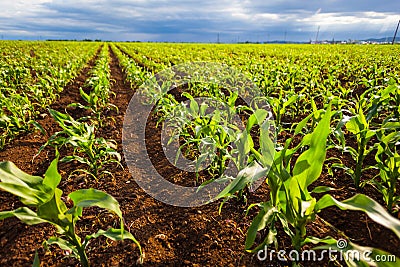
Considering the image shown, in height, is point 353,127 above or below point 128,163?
above

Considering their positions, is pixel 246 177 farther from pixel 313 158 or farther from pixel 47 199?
pixel 47 199

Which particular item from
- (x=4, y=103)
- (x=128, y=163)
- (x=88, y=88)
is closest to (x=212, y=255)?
(x=128, y=163)

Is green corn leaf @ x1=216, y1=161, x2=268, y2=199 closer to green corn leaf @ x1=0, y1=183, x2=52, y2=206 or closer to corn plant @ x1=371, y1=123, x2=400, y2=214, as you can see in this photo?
green corn leaf @ x1=0, y1=183, x2=52, y2=206

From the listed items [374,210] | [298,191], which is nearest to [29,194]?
[298,191]

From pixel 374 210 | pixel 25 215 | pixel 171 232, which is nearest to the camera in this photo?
pixel 374 210

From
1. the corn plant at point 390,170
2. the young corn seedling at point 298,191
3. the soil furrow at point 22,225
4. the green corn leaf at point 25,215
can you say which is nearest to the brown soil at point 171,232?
the soil furrow at point 22,225

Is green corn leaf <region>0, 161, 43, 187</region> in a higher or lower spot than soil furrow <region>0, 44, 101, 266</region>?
higher

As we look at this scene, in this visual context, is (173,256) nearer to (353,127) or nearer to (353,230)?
(353,230)

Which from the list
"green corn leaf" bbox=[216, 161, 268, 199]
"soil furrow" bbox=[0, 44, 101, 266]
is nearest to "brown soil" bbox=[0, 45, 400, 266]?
"soil furrow" bbox=[0, 44, 101, 266]

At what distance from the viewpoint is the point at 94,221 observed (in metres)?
2.08

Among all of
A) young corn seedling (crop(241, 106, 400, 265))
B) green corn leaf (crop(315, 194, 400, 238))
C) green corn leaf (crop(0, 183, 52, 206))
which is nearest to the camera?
green corn leaf (crop(315, 194, 400, 238))

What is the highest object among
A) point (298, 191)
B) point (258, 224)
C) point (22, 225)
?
point (298, 191)

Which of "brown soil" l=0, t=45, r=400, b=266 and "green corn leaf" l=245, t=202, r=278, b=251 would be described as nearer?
"green corn leaf" l=245, t=202, r=278, b=251

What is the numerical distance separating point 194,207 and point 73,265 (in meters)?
0.94
